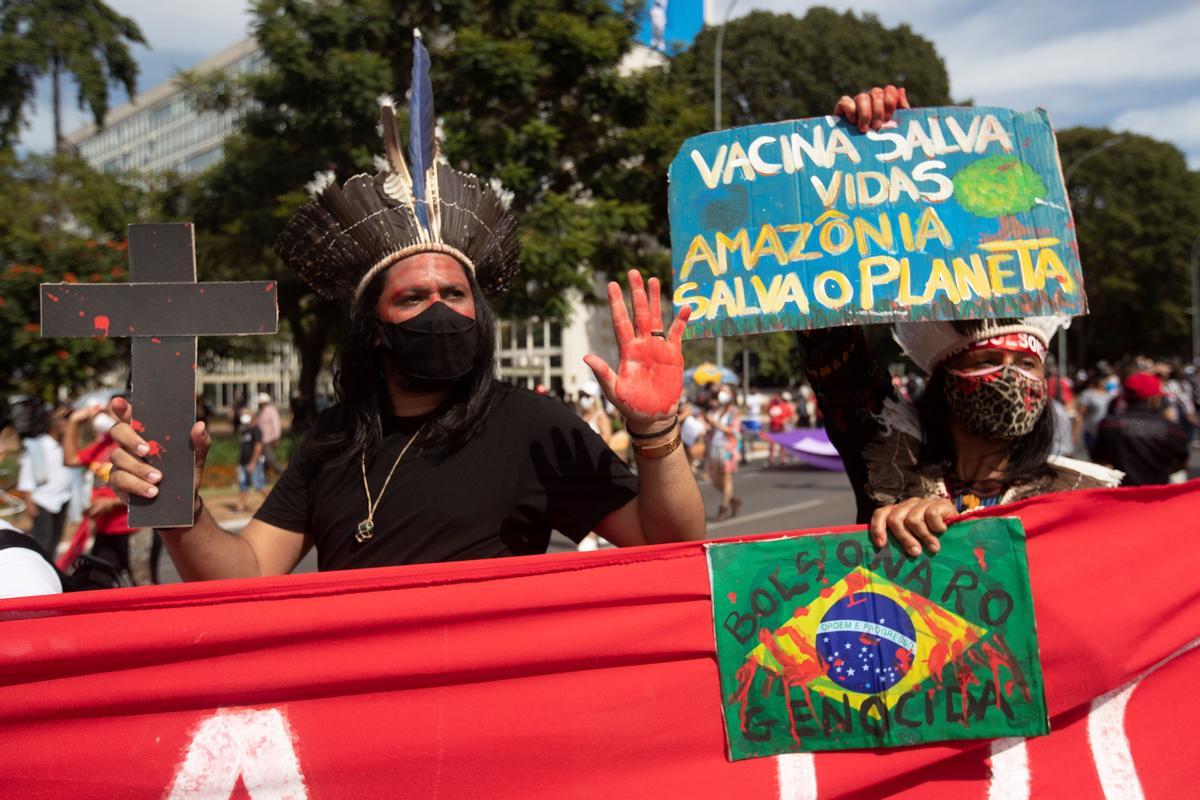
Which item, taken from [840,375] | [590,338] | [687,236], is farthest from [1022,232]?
[590,338]

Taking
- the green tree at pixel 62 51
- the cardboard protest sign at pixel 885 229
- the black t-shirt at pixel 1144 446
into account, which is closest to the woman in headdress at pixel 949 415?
the cardboard protest sign at pixel 885 229

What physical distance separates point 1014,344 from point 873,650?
832 millimetres

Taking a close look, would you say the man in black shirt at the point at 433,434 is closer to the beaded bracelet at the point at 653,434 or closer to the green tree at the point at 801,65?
the beaded bracelet at the point at 653,434

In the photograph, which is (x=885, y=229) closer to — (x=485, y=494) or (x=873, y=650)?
(x=873, y=650)

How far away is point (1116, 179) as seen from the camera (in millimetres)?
44562

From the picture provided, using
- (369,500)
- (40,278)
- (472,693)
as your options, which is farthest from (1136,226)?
(472,693)

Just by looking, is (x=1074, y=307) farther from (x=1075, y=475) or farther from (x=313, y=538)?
(x=313, y=538)

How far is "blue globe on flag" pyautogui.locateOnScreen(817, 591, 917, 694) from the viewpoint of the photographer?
6.36 feet

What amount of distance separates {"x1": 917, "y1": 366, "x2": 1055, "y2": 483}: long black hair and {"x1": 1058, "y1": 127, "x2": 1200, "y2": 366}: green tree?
45207 mm

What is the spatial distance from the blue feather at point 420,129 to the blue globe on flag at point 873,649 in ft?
4.23

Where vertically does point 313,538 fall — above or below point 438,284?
below

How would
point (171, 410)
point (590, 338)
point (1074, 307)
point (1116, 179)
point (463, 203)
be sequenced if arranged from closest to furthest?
point (171, 410) < point (1074, 307) < point (463, 203) < point (590, 338) < point (1116, 179)

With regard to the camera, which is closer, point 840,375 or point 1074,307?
point 1074,307

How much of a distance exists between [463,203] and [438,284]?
0.27 m
